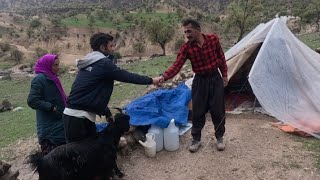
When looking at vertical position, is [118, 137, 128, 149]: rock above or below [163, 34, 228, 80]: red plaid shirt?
below

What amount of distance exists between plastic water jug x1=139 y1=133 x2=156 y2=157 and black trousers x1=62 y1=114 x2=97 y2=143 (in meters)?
1.28

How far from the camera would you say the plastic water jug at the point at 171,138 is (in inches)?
203

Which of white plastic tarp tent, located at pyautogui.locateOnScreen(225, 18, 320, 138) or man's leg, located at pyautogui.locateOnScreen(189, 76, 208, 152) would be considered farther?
white plastic tarp tent, located at pyautogui.locateOnScreen(225, 18, 320, 138)

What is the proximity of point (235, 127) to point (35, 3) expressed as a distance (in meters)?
109

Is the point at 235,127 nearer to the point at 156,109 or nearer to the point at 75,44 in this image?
the point at 156,109

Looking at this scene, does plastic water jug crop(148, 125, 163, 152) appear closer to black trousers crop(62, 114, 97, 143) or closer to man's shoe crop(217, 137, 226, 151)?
man's shoe crop(217, 137, 226, 151)

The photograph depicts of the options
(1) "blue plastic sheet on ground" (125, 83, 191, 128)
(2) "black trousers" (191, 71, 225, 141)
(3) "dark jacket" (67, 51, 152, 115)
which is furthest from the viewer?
(1) "blue plastic sheet on ground" (125, 83, 191, 128)

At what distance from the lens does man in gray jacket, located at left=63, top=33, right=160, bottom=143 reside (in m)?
3.71

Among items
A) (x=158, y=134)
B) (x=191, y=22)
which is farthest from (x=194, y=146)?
(x=191, y=22)

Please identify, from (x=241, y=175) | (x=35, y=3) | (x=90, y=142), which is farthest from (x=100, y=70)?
(x=35, y=3)

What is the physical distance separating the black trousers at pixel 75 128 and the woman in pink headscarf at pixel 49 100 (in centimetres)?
29

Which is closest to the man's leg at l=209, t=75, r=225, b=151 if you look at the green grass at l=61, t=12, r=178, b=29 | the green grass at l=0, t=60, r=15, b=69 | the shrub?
the green grass at l=0, t=60, r=15, b=69

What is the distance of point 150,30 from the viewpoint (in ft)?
103

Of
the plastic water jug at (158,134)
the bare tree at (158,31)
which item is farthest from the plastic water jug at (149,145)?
the bare tree at (158,31)
